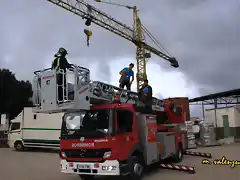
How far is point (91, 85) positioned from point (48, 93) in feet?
4.19

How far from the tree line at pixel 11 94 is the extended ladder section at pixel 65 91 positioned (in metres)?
37.2

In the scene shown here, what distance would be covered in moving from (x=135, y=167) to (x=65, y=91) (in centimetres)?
297

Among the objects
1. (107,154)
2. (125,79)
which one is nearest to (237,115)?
(125,79)

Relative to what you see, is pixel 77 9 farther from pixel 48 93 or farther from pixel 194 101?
pixel 48 93

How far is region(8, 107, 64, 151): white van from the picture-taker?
19109 millimetres

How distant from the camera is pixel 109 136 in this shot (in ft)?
25.7

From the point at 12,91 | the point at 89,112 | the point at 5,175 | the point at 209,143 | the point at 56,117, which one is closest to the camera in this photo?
the point at 89,112

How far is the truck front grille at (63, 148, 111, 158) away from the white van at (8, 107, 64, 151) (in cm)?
1063

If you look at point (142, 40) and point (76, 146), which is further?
point (142, 40)

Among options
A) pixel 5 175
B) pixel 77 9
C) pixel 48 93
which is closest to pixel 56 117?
pixel 5 175

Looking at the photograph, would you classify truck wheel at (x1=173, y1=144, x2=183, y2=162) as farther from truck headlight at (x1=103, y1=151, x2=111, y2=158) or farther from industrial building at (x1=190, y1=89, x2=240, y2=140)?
industrial building at (x1=190, y1=89, x2=240, y2=140)

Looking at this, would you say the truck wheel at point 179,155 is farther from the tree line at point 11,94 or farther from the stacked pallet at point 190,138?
the tree line at point 11,94

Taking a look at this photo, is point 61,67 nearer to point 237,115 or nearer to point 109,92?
point 109,92

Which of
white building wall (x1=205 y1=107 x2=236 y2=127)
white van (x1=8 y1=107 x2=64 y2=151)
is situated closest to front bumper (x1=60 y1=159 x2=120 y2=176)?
white van (x1=8 y1=107 x2=64 y2=151)
